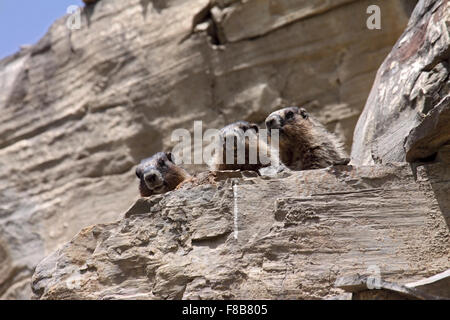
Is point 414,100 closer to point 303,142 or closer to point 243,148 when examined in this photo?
point 303,142

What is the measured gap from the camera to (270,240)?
14.3 feet

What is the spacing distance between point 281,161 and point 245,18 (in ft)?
15.8

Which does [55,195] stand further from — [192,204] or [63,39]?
[192,204]

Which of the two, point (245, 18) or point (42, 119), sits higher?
point (245, 18)

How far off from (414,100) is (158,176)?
2.28 metres

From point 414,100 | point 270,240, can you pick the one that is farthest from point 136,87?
point 270,240

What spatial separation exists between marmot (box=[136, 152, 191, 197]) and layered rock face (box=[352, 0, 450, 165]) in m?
1.63

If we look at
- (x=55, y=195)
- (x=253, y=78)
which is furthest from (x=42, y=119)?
(x=253, y=78)

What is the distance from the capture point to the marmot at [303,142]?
6.13 metres

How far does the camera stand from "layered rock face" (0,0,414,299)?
33.2 ft

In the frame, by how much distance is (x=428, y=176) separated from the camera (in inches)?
180

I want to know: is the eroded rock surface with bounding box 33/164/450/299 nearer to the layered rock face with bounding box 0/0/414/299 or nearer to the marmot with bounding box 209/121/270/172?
the marmot with bounding box 209/121/270/172

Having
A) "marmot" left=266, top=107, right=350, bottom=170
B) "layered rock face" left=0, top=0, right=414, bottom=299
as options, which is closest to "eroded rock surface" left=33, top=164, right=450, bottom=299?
"marmot" left=266, top=107, right=350, bottom=170
